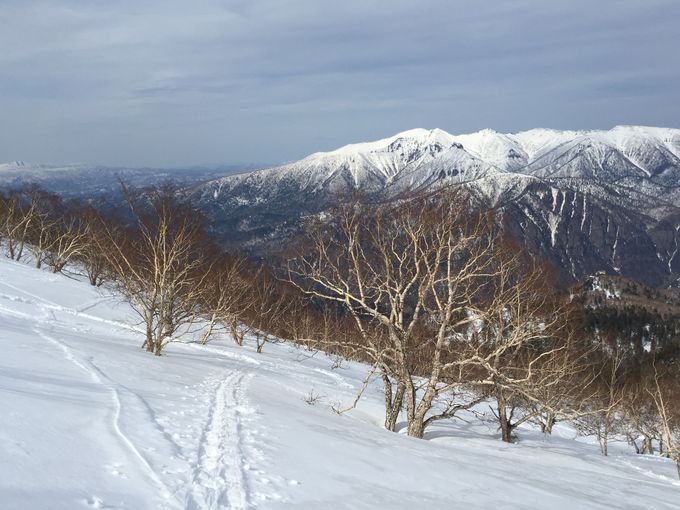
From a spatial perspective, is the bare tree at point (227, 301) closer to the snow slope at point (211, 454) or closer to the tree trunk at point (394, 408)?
the snow slope at point (211, 454)

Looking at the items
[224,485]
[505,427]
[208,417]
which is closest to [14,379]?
[208,417]

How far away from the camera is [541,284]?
62.5 ft

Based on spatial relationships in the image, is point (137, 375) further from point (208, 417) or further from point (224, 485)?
point (224, 485)

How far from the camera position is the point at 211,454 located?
818cm

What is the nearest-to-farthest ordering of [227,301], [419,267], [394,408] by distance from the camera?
[419,267], [394,408], [227,301]

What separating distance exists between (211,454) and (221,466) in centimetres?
60

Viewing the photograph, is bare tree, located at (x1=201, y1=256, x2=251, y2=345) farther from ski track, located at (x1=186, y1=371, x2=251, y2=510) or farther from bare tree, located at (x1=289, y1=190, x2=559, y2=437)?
ski track, located at (x1=186, y1=371, x2=251, y2=510)

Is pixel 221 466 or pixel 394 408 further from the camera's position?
pixel 394 408

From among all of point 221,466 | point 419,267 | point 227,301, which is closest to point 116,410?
point 221,466

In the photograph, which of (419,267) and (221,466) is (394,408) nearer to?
(419,267)

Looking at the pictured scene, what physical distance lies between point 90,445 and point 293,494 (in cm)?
292

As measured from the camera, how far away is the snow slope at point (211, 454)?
6.33 metres

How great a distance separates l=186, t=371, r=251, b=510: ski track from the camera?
6367 millimetres

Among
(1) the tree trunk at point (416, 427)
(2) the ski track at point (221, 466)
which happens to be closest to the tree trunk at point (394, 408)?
(1) the tree trunk at point (416, 427)
